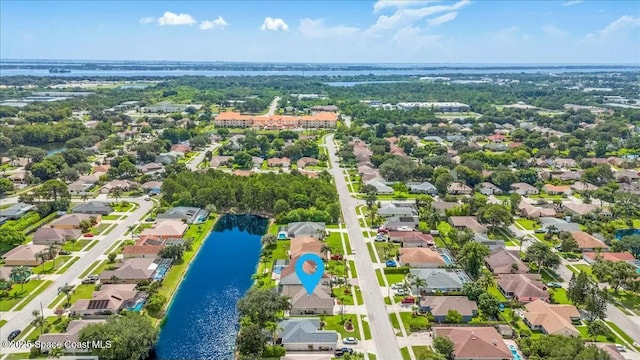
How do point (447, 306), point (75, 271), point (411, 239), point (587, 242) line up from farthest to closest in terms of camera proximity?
point (411, 239), point (587, 242), point (75, 271), point (447, 306)

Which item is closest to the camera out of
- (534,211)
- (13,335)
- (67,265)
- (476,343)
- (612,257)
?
(476,343)

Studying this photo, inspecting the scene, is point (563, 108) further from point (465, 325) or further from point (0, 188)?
point (0, 188)

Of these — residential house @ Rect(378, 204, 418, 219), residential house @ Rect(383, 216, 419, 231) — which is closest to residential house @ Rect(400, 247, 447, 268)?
residential house @ Rect(383, 216, 419, 231)

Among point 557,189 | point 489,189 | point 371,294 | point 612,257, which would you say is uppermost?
point 557,189

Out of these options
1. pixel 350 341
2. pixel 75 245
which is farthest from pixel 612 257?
pixel 75 245

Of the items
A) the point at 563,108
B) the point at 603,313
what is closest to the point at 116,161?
the point at 603,313

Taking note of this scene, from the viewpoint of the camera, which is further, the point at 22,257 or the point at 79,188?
Answer: the point at 79,188

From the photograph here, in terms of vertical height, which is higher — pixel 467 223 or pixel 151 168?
pixel 151 168

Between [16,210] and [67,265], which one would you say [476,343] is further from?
[16,210]
